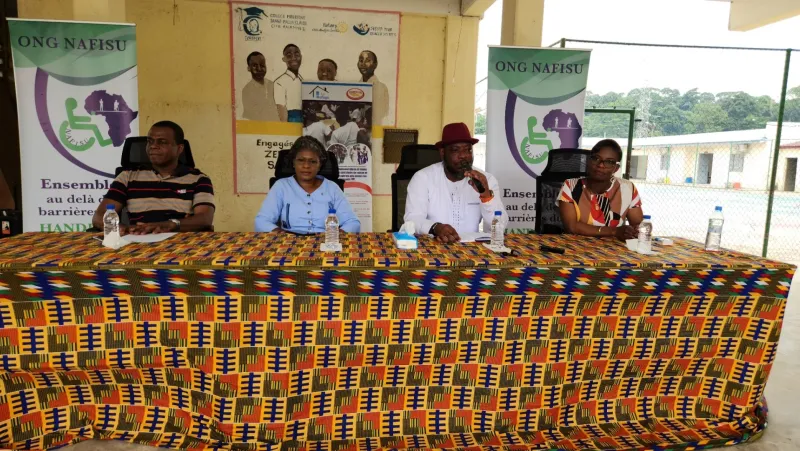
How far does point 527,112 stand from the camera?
14.6 feet

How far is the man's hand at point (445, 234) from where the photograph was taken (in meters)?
2.46

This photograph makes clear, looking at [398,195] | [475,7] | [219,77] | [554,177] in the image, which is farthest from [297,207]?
[475,7]

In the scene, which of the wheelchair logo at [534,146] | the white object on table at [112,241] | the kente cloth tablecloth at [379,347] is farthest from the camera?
the wheelchair logo at [534,146]

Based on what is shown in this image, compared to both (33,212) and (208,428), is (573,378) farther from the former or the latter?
(33,212)

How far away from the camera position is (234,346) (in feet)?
6.14

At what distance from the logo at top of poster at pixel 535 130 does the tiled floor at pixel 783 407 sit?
228 cm

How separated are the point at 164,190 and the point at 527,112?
3.13 metres

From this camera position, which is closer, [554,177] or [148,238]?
[148,238]

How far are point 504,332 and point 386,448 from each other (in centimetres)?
67

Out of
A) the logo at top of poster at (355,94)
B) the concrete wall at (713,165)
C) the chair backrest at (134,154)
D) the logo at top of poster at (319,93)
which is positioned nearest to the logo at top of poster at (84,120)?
the chair backrest at (134,154)

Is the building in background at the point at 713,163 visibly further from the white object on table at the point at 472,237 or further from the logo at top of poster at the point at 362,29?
the white object on table at the point at 472,237

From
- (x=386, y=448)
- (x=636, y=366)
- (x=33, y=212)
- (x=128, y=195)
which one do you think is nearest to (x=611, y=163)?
(x=636, y=366)

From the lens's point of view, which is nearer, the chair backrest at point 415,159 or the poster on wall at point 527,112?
the chair backrest at point 415,159

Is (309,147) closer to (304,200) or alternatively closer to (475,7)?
(304,200)
